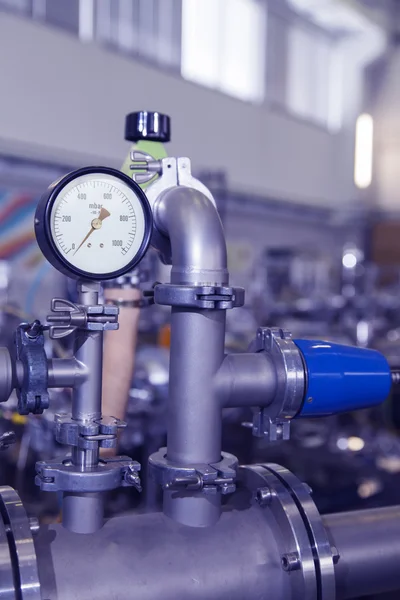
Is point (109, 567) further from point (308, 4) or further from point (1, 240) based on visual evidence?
point (308, 4)

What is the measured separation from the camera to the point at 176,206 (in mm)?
667

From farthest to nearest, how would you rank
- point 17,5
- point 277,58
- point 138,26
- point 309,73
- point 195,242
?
point 309,73 → point 277,58 → point 138,26 → point 17,5 → point 195,242

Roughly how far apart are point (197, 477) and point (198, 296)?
0.56 ft

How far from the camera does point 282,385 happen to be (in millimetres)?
662

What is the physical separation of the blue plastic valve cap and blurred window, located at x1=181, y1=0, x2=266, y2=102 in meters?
5.29

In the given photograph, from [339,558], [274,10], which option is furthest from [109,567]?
[274,10]

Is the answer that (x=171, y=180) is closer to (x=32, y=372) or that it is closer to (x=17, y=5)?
(x=32, y=372)

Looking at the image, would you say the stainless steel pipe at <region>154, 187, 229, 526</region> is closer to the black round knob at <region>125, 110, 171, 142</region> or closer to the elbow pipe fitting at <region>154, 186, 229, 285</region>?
the elbow pipe fitting at <region>154, 186, 229, 285</region>

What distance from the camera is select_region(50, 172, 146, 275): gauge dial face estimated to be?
25.2 inches

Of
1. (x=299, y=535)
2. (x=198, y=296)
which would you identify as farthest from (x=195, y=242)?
(x=299, y=535)

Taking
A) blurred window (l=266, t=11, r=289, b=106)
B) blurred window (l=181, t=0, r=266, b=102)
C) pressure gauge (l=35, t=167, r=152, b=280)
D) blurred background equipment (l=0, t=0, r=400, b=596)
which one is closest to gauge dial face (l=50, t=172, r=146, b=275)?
pressure gauge (l=35, t=167, r=152, b=280)

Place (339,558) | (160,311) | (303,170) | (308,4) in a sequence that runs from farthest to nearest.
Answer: (303,170), (308,4), (160,311), (339,558)

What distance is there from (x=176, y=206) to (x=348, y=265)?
4.22 meters

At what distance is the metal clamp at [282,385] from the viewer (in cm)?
66
